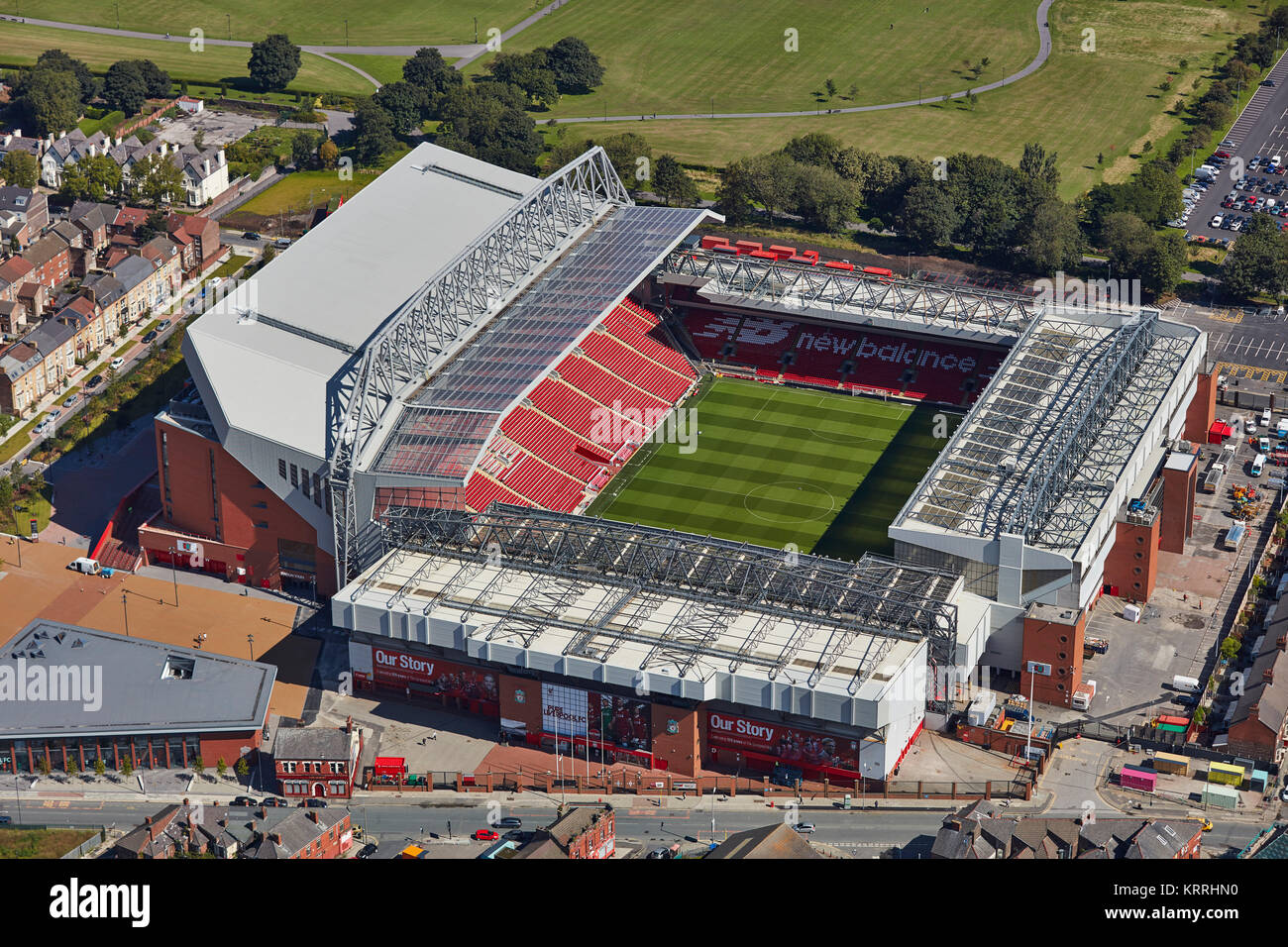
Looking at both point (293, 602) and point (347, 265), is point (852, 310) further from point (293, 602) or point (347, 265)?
point (293, 602)

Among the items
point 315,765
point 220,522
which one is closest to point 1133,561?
point 315,765

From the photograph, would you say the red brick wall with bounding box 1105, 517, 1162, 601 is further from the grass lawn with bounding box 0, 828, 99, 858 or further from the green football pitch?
the grass lawn with bounding box 0, 828, 99, 858

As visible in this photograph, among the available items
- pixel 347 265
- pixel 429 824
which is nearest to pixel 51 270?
pixel 347 265

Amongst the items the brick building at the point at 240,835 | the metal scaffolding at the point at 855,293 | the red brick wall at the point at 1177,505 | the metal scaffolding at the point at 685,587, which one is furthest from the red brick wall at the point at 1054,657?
the brick building at the point at 240,835

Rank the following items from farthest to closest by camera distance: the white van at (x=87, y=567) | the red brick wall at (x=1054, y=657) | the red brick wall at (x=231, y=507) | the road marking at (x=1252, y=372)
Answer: the road marking at (x=1252, y=372) < the white van at (x=87, y=567) < the red brick wall at (x=231, y=507) < the red brick wall at (x=1054, y=657)

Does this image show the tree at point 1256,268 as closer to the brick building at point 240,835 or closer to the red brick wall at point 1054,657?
the red brick wall at point 1054,657

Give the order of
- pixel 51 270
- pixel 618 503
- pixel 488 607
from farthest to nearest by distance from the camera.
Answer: pixel 51 270 < pixel 618 503 < pixel 488 607
